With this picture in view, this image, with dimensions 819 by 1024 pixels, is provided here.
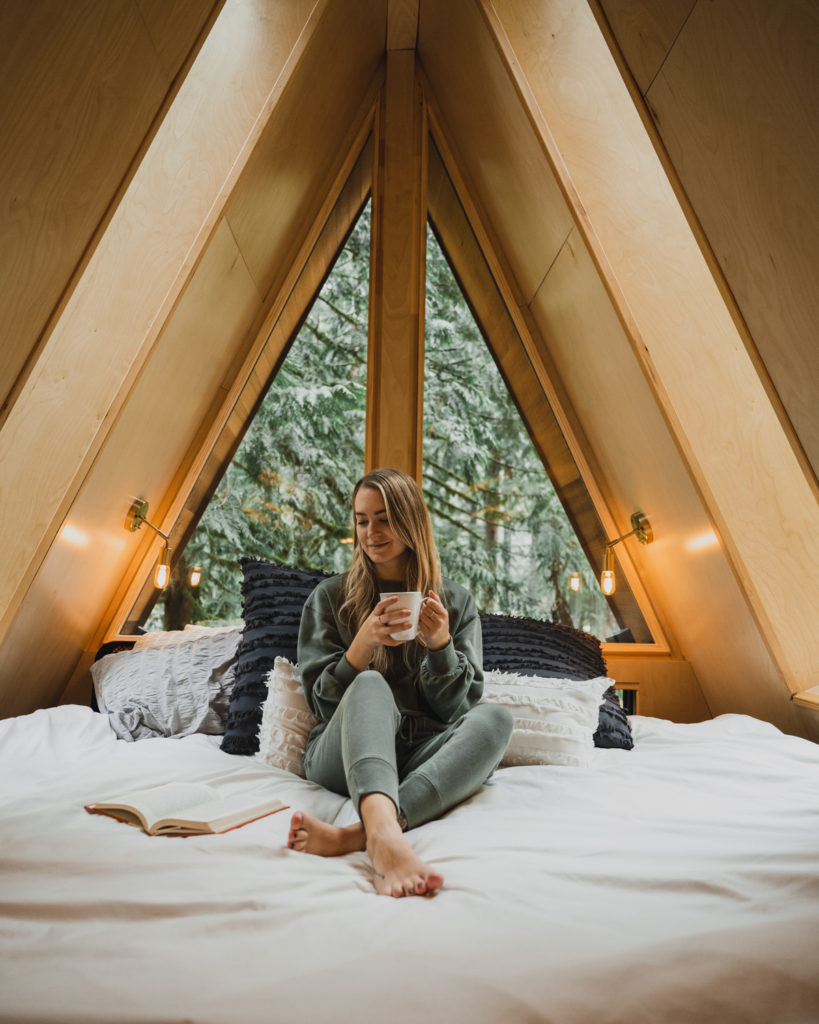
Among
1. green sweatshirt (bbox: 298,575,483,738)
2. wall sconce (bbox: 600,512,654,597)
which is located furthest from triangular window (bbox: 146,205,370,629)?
green sweatshirt (bbox: 298,575,483,738)

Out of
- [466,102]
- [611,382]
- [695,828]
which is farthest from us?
[466,102]

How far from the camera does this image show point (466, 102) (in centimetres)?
263

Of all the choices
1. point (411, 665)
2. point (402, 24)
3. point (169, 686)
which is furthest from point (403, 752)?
point (402, 24)

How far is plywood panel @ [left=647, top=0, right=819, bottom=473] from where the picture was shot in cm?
105

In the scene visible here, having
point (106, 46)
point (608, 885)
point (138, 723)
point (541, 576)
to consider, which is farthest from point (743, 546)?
point (106, 46)

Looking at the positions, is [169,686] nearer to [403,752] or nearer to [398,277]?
[403,752]

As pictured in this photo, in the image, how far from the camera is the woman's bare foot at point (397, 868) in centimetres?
89

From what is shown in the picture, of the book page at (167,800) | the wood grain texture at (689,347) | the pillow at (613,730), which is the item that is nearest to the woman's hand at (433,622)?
the book page at (167,800)

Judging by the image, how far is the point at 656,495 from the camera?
226 centimetres

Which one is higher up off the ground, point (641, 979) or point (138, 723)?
point (641, 979)

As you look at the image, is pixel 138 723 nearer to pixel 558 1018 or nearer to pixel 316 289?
pixel 558 1018

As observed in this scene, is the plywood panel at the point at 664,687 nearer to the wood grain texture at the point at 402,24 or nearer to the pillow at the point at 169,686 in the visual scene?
the pillow at the point at 169,686

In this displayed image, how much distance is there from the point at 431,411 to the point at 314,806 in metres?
1.80

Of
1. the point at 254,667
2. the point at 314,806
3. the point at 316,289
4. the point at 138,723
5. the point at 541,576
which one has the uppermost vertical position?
the point at 316,289
